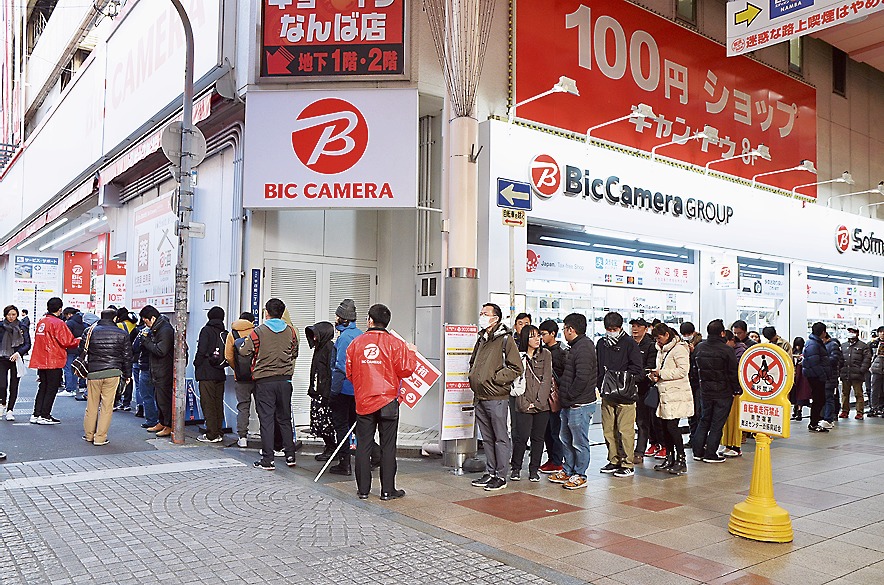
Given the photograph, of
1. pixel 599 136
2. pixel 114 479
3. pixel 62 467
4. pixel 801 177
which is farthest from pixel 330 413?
pixel 801 177

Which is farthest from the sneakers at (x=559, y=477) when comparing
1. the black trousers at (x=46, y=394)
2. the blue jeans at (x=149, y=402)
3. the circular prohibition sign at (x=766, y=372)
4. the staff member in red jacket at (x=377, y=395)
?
the black trousers at (x=46, y=394)

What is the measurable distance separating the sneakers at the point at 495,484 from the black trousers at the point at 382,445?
1.01 meters

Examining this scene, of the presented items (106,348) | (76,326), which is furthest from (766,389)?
(76,326)

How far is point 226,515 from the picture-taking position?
6.08m

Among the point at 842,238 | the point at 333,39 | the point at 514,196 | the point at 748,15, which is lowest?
the point at 514,196

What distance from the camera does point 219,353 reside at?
9.69m

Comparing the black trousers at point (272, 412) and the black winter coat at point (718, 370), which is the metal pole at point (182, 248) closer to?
the black trousers at point (272, 412)

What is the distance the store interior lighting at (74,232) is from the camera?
757 inches

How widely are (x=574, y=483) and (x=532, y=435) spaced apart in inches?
26.3

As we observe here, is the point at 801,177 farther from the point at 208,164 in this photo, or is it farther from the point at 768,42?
the point at 208,164

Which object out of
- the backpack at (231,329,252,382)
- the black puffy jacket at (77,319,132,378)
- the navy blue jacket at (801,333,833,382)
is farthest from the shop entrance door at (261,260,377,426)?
the navy blue jacket at (801,333,833,382)

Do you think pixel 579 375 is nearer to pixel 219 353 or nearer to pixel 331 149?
pixel 331 149

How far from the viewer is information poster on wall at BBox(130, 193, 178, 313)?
12.7m

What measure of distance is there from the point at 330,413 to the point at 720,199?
28.3ft
